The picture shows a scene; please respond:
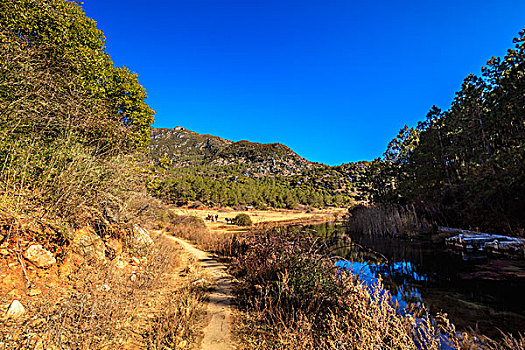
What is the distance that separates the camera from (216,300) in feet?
19.1

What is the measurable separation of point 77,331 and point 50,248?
2.22 metres

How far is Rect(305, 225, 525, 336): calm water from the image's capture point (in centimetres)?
518

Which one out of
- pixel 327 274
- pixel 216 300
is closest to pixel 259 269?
pixel 216 300

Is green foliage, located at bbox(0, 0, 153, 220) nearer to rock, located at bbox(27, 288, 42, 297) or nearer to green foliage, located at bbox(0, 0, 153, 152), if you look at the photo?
green foliage, located at bbox(0, 0, 153, 152)

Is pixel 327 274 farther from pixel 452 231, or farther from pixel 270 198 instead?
pixel 270 198

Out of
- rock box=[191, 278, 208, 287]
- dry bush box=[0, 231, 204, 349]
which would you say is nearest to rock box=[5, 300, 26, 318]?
dry bush box=[0, 231, 204, 349]

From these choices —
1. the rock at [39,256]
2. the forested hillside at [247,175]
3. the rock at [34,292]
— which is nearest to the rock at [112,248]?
the rock at [39,256]

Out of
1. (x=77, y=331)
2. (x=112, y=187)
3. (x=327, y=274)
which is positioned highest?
(x=112, y=187)

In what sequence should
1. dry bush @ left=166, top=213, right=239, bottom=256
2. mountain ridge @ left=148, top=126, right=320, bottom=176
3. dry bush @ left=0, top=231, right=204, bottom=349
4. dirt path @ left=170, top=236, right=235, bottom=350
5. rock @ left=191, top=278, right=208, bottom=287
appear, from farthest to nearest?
1. mountain ridge @ left=148, top=126, right=320, bottom=176
2. dry bush @ left=166, top=213, right=239, bottom=256
3. rock @ left=191, top=278, right=208, bottom=287
4. dirt path @ left=170, top=236, right=235, bottom=350
5. dry bush @ left=0, top=231, right=204, bottom=349

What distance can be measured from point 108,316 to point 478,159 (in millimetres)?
21244

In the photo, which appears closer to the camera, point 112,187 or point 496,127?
point 112,187

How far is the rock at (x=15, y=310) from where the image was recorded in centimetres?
321

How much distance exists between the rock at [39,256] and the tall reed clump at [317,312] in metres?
3.83

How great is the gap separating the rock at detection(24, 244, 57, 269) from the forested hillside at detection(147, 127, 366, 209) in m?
7.23
